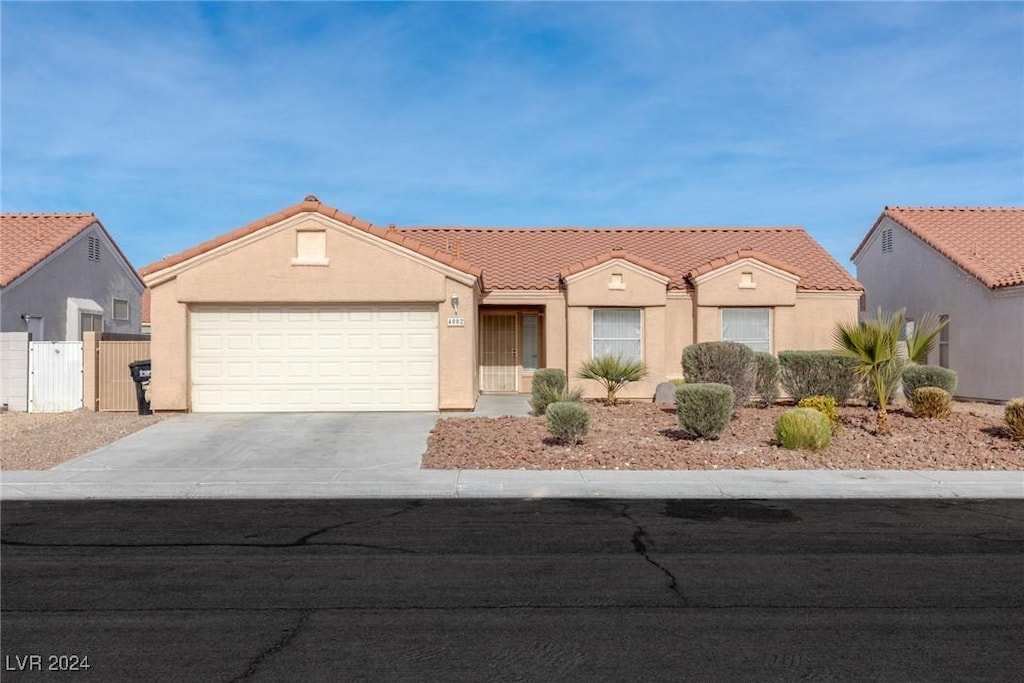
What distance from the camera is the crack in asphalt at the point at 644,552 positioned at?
6699mm

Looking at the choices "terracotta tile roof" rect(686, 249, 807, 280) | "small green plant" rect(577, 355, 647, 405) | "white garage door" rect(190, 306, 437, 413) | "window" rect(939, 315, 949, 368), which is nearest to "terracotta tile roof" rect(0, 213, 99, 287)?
"white garage door" rect(190, 306, 437, 413)

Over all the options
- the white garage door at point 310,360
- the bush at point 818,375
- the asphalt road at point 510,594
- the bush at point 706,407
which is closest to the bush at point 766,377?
the bush at point 818,375

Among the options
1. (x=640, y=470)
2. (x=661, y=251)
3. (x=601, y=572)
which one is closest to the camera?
(x=601, y=572)

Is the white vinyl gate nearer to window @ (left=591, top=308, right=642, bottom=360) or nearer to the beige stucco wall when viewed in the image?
the beige stucco wall

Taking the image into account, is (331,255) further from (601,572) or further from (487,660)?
(487,660)

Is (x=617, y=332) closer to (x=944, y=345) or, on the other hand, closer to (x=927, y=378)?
(x=927, y=378)

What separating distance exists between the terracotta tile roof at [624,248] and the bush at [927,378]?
5.10m

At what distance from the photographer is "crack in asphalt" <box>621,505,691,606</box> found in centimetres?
670

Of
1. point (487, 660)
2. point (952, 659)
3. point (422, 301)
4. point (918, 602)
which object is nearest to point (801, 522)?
point (918, 602)

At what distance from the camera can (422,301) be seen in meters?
18.7

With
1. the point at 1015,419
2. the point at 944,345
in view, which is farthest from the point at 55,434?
the point at 944,345

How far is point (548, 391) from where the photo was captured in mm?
17969

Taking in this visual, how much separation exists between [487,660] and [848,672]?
2.13 metres

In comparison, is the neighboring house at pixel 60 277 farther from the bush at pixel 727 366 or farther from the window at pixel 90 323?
the bush at pixel 727 366
